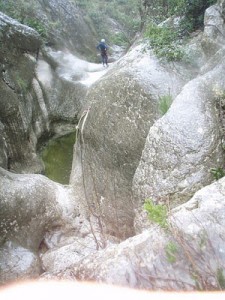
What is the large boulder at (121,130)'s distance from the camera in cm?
996

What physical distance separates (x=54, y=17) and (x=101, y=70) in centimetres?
542

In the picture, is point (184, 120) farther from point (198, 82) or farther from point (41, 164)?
point (41, 164)

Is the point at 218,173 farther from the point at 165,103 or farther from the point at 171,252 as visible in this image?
the point at 171,252

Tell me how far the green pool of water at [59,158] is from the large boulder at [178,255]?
7.36 m

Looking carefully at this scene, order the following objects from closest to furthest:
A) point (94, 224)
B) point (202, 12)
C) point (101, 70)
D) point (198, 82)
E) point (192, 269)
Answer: point (192, 269) → point (198, 82) → point (94, 224) → point (202, 12) → point (101, 70)

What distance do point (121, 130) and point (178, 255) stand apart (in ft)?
18.3

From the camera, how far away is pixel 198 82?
905cm

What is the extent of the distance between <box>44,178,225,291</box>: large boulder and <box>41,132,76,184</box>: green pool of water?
7363 millimetres

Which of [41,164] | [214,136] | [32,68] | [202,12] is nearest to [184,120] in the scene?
[214,136]

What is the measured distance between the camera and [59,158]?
13812mm

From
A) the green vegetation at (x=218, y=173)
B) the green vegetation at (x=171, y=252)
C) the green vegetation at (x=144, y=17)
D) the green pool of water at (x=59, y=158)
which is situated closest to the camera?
the green vegetation at (x=171, y=252)

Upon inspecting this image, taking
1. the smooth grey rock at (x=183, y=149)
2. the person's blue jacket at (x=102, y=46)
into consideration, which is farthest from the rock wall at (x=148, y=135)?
the person's blue jacket at (x=102, y=46)

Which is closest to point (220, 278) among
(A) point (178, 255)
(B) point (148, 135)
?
(A) point (178, 255)

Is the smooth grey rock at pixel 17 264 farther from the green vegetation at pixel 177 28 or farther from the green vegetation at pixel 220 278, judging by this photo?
the green vegetation at pixel 177 28
